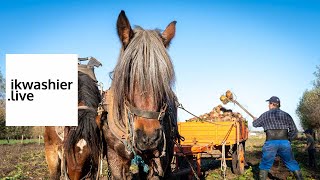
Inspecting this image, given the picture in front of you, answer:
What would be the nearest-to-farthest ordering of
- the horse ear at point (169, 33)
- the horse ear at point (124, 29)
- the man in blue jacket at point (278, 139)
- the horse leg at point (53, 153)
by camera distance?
the horse ear at point (124, 29), the horse ear at point (169, 33), the horse leg at point (53, 153), the man in blue jacket at point (278, 139)

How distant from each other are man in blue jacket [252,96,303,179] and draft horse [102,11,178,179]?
387cm

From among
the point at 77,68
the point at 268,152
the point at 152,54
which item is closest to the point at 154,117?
the point at 152,54

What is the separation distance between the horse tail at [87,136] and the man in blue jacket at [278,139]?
4322 mm

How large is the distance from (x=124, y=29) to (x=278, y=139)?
16.2 feet

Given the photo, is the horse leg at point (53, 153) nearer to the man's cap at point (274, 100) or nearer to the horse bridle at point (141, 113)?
the horse bridle at point (141, 113)

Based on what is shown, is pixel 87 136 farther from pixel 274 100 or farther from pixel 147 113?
pixel 274 100

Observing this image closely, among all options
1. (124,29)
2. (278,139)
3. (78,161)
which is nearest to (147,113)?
(124,29)

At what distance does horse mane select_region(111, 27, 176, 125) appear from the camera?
3.59 meters

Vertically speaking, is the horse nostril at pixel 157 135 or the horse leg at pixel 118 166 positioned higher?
the horse nostril at pixel 157 135

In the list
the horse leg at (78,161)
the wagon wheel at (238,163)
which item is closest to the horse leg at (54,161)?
the horse leg at (78,161)

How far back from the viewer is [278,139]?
24.7ft

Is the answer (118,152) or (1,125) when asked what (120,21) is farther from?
(1,125)

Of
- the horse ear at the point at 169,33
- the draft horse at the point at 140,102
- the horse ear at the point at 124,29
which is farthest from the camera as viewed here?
the horse ear at the point at 169,33

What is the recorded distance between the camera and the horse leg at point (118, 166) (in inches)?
168
